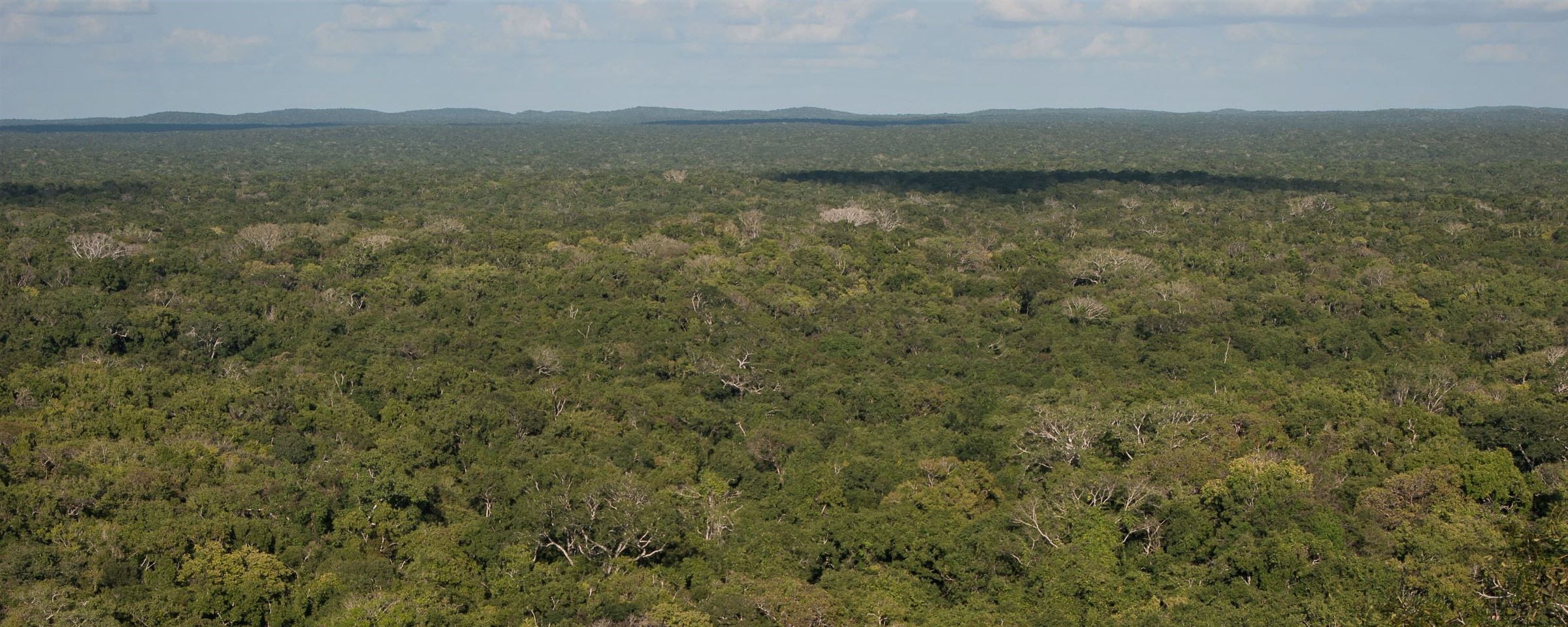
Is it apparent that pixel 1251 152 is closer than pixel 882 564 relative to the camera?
No

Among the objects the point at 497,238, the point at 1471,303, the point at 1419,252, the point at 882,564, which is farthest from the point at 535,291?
the point at 1419,252

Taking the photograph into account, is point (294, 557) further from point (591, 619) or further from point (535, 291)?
point (535, 291)

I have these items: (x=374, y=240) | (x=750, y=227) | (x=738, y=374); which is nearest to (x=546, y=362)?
(x=738, y=374)

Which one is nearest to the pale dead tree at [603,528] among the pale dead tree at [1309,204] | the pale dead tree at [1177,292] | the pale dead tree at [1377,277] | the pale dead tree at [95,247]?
the pale dead tree at [1177,292]

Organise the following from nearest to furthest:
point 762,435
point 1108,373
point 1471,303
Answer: point 762,435 → point 1108,373 → point 1471,303

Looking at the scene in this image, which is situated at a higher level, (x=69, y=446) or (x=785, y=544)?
(x=69, y=446)

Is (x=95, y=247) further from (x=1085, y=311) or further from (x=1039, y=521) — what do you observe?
(x=1039, y=521)

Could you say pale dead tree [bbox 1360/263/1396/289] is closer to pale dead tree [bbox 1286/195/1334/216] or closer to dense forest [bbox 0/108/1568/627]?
dense forest [bbox 0/108/1568/627]
